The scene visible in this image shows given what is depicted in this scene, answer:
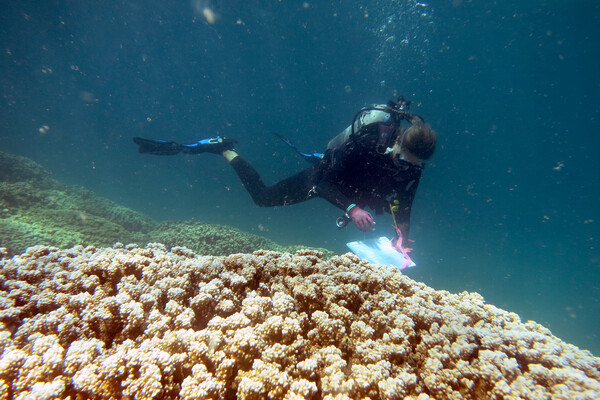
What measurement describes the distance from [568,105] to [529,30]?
19.1 meters

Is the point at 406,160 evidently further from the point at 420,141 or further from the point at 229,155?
the point at 229,155

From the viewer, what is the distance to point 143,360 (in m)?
1.17

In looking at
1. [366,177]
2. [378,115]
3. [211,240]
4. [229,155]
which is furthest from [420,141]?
[211,240]

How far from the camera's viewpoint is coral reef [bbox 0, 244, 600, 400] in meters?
1.13

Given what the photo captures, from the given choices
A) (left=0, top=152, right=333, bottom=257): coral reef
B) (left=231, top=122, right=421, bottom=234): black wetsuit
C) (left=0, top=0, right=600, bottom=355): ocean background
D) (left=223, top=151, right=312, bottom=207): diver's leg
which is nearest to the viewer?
(left=231, top=122, right=421, bottom=234): black wetsuit

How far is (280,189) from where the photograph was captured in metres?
7.72

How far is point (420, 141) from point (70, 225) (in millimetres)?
9951

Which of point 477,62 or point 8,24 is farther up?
point 477,62

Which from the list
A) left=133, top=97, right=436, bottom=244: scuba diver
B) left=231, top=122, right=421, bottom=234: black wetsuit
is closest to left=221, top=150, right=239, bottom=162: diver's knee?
left=133, top=97, right=436, bottom=244: scuba diver

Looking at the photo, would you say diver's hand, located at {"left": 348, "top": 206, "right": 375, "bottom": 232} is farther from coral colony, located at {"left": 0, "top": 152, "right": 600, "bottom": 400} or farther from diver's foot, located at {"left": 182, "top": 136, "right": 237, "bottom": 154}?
diver's foot, located at {"left": 182, "top": 136, "right": 237, "bottom": 154}

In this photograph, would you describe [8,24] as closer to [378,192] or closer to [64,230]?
Answer: [64,230]

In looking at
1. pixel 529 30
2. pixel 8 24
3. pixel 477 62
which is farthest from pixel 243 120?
pixel 529 30

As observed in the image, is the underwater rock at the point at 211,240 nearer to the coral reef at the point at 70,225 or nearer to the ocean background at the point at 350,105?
the coral reef at the point at 70,225

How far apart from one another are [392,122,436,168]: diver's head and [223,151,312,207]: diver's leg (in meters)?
2.75
